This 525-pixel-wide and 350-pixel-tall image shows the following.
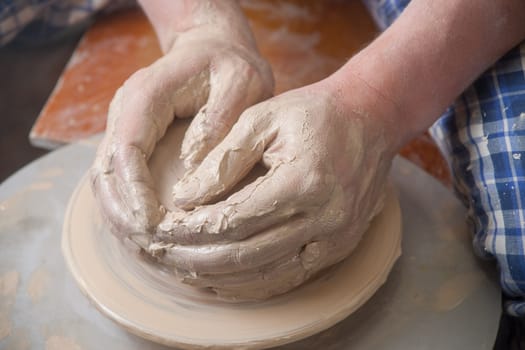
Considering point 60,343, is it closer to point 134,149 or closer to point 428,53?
point 134,149

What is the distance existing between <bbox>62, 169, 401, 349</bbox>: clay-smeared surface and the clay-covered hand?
39 millimetres

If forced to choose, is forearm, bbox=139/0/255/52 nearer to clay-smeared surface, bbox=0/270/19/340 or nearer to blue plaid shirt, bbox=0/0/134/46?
clay-smeared surface, bbox=0/270/19/340

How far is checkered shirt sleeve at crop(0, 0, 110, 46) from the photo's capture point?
66.3 inches

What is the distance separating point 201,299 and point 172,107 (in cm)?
33

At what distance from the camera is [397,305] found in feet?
3.43

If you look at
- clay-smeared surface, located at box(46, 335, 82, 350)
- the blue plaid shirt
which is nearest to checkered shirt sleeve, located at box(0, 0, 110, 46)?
the blue plaid shirt

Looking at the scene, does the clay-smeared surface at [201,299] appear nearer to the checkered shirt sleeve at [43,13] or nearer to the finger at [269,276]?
the finger at [269,276]

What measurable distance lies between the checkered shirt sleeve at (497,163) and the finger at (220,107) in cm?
41

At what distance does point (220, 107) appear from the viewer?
1.00 m

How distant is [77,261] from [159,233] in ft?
0.69

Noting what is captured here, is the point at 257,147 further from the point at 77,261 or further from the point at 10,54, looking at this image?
the point at 10,54

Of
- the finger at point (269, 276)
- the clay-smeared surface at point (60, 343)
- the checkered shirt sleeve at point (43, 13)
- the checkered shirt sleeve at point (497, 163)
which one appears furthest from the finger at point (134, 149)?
the checkered shirt sleeve at point (43, 13)

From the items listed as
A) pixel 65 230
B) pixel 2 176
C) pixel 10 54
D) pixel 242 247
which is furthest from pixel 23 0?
pixel 242 247

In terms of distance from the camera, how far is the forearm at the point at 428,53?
1.01 meters
